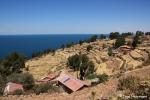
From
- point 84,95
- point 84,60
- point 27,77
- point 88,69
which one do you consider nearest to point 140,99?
point 84,95

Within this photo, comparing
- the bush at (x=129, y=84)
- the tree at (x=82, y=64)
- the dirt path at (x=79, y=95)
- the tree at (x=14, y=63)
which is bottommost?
the tree at (x=14, y=63)

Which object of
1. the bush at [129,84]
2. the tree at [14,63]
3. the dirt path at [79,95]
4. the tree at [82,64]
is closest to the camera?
the bush at [129,84]

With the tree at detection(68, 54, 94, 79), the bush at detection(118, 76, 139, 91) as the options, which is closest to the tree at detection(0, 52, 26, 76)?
the tree at detection(68, 54, 94, 79)

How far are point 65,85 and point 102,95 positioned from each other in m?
17.6

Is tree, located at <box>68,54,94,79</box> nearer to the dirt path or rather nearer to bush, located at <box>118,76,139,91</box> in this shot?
the dirt path

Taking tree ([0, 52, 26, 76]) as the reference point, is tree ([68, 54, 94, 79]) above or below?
above

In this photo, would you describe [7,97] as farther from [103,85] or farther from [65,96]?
[103,85]

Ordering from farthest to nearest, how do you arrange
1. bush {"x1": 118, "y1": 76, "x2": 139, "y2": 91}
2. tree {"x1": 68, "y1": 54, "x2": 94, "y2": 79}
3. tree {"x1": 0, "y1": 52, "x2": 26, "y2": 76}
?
tree {"x1": 0, "y1": 52, "x2": 26, "y2": 76} < tree {"x1": 68, "y1": 54, "x2": 94, "y2": 79} < bush {"x1": 118, "y1": 76, "x2": 139, "y2": 91}

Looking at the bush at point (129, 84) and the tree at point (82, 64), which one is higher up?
the bush at point (129, 84)


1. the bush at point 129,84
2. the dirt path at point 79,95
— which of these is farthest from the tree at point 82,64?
the bush at point 129,84

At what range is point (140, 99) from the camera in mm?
9242

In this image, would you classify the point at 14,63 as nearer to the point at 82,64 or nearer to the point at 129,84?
the point at 82,64

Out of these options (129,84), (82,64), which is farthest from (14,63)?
(129,84)

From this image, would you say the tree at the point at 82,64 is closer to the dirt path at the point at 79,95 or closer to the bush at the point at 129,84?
the dirt path at the point at 79,95
